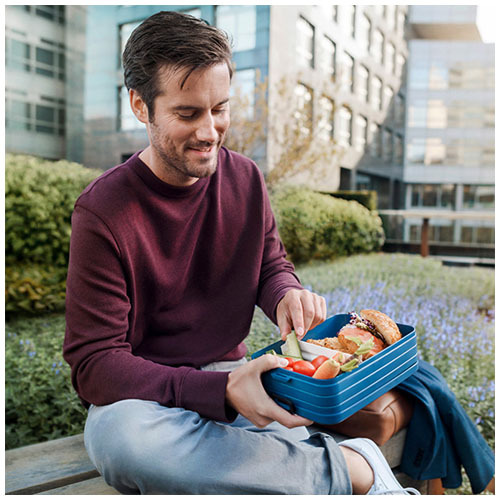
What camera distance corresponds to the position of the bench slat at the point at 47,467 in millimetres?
1418

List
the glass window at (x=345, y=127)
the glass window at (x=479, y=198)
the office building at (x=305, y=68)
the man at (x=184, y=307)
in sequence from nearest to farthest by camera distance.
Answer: the man at (x=184, y=307)
the office building at (x=305, y=68)
the glass window at (x=345, y=127)
the glass window at (x=479, y=198)

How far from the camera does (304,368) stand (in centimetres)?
117

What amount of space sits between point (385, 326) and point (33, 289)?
3.33 metres

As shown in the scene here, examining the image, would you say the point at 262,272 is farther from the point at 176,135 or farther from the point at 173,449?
the point at 173,449

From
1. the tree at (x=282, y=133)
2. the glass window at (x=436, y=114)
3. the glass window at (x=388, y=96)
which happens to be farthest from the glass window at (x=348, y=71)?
the glass window at (x=436, y=114)

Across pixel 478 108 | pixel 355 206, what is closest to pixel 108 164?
pixel 355 206

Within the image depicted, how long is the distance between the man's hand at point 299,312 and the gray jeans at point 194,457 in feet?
1.05

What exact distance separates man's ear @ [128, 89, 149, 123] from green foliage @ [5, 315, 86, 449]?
135cm

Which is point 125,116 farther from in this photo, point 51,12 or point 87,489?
point 87,489

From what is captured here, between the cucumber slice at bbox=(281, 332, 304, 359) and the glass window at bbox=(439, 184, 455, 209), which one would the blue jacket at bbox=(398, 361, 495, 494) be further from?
the glass window at bbox=(439, 184, 455, 209)

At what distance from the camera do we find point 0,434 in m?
1.65

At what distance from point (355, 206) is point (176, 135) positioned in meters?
5.66

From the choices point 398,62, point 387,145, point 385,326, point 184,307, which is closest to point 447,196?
point 387,145

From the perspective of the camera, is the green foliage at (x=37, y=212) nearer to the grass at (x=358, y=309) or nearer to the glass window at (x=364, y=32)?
the grass at (x=358, y=309)
